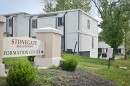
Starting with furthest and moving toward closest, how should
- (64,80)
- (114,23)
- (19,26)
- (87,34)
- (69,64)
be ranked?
(19,26) < (87,34) < (114,23) < (69,64) < (64,80)

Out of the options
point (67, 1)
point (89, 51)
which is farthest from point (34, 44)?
point (67, 1)

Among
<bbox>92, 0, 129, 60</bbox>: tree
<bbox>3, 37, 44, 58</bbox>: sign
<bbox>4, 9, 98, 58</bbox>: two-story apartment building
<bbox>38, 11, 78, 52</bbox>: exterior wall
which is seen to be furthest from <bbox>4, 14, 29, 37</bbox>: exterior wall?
<bbox>3, 37, 44, 58</bbox>: sign

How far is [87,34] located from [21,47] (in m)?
24.1

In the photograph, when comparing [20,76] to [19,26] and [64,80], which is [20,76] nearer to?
[64,80]

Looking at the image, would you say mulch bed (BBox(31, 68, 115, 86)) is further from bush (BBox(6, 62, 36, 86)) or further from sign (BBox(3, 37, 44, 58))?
sign (BBox(3, 37, 44, 58))

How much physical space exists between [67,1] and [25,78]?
43666 mm

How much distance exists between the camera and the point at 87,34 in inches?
1305

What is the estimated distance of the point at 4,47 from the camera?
8.64 metres

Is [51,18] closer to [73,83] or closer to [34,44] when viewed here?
[34,44]

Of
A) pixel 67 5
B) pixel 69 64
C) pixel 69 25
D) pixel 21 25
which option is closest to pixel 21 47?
pixel 69 64

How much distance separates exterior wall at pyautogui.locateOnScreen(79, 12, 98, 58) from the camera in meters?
31.1

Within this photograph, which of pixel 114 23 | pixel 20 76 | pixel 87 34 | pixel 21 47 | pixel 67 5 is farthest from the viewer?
pixel 67 5

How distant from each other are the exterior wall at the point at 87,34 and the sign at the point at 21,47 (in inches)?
793

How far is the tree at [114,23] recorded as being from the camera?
98.1ft
